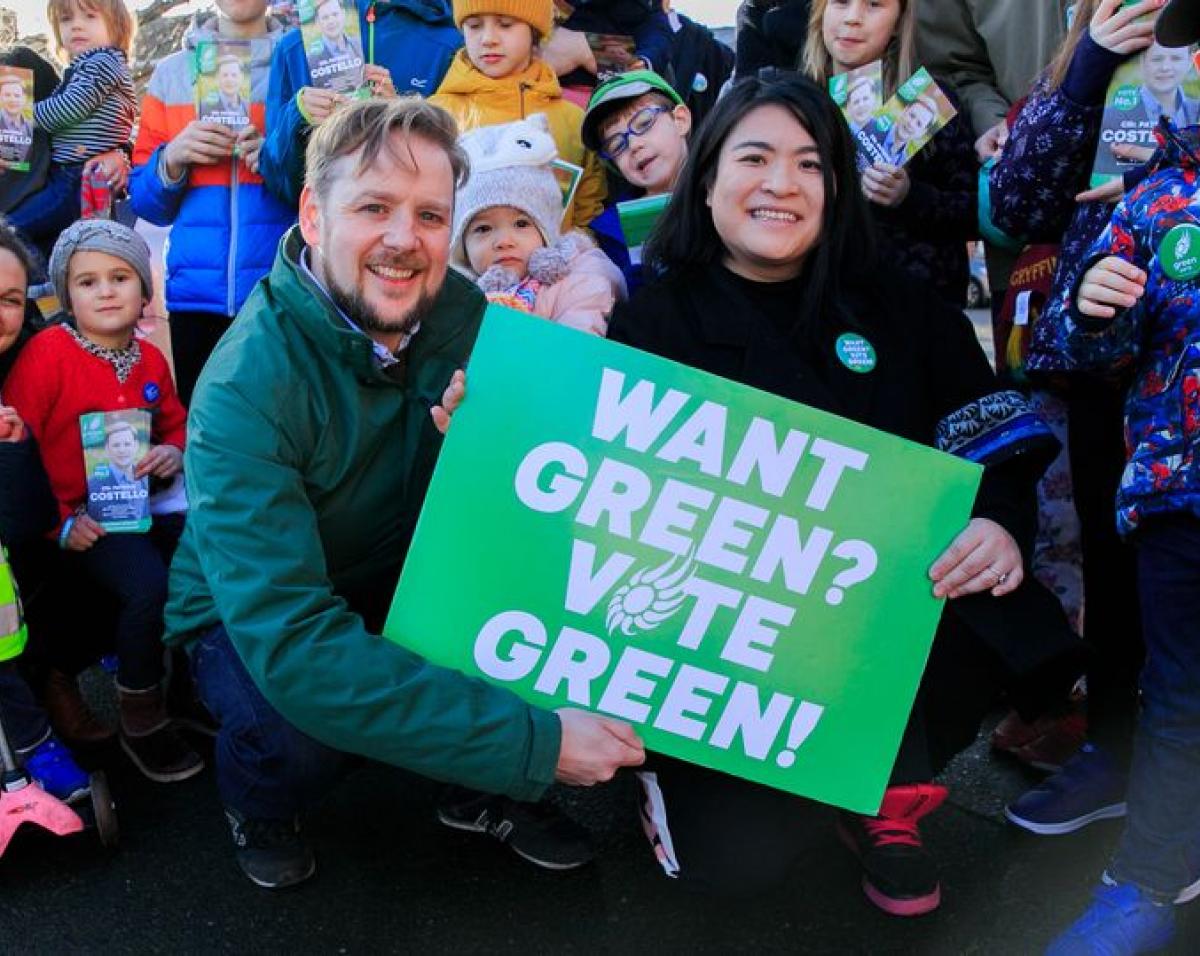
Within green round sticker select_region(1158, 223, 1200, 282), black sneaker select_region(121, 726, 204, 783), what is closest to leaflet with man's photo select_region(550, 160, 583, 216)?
green round sticker select_region(1158, 223, 1200, 282)

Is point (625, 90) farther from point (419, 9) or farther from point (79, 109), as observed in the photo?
point (79, 109)

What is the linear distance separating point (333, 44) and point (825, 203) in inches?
59.6

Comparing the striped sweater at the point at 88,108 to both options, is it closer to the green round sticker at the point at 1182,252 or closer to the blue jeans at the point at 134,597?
the blue jeans at the point at 134,597

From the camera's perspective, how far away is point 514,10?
3.41 meters

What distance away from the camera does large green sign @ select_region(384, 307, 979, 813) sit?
84.7 inches

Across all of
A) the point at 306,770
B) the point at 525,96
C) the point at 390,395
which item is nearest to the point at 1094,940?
the point at 306,770

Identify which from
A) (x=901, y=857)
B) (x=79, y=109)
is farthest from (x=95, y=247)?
(x=901, y=857)

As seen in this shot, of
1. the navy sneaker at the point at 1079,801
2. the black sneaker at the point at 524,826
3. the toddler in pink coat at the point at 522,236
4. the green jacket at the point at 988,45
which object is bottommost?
the black sneaker at the point at 524,826

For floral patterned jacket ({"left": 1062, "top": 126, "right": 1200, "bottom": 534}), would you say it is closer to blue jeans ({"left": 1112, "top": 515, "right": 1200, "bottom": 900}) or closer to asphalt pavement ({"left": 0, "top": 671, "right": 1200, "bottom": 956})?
blue jeans ({"left": 1112, "top": 515, "right": 1200, "bottom": 900})

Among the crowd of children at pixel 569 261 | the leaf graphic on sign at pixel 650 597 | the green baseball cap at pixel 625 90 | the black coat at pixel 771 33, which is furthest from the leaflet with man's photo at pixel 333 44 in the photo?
the leaf graphic on sign at pixel 650 597

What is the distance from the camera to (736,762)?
2215 millimetres

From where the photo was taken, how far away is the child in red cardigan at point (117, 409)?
3.02 meters

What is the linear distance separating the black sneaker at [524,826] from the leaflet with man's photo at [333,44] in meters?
1.89

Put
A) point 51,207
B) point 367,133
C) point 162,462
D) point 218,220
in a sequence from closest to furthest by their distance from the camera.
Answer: point 367,133
point 162,462
point 218,220
point 51,207
